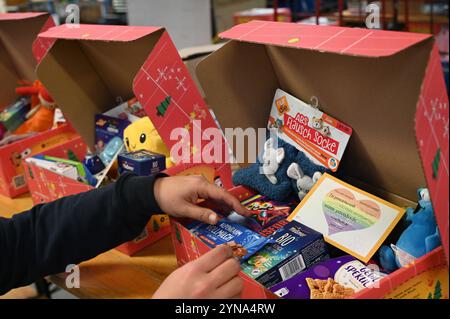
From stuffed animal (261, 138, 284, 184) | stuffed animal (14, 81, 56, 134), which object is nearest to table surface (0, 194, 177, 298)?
stuffed animal (261, 138, 284, 184)

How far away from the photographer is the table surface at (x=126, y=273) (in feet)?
3.57

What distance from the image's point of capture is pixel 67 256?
1036 mm

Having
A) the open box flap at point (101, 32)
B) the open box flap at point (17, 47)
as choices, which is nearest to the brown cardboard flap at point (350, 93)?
the open box flap at point (101, 32)

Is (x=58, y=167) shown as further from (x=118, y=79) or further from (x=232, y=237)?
(x=232, y=237)

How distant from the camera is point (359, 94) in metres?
1.00

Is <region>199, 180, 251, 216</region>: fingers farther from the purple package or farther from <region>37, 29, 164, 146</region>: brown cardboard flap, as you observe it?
<region>37, 29, 164, 146</region>: brown cardboard flap

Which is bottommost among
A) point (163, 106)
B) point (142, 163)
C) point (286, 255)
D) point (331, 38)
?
point (286, 255)

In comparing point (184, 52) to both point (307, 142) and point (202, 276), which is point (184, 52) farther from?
point (202, 276)

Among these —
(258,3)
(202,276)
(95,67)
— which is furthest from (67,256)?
(258,3)

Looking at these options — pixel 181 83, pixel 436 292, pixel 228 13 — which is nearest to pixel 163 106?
pixel 181 83

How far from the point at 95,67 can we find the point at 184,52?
1.29 feet

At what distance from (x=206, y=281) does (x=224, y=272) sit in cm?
4

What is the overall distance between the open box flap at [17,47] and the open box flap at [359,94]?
76 centimetres

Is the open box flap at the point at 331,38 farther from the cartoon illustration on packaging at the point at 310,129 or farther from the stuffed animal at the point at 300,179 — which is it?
the stuffed animal at the point at 300,179
